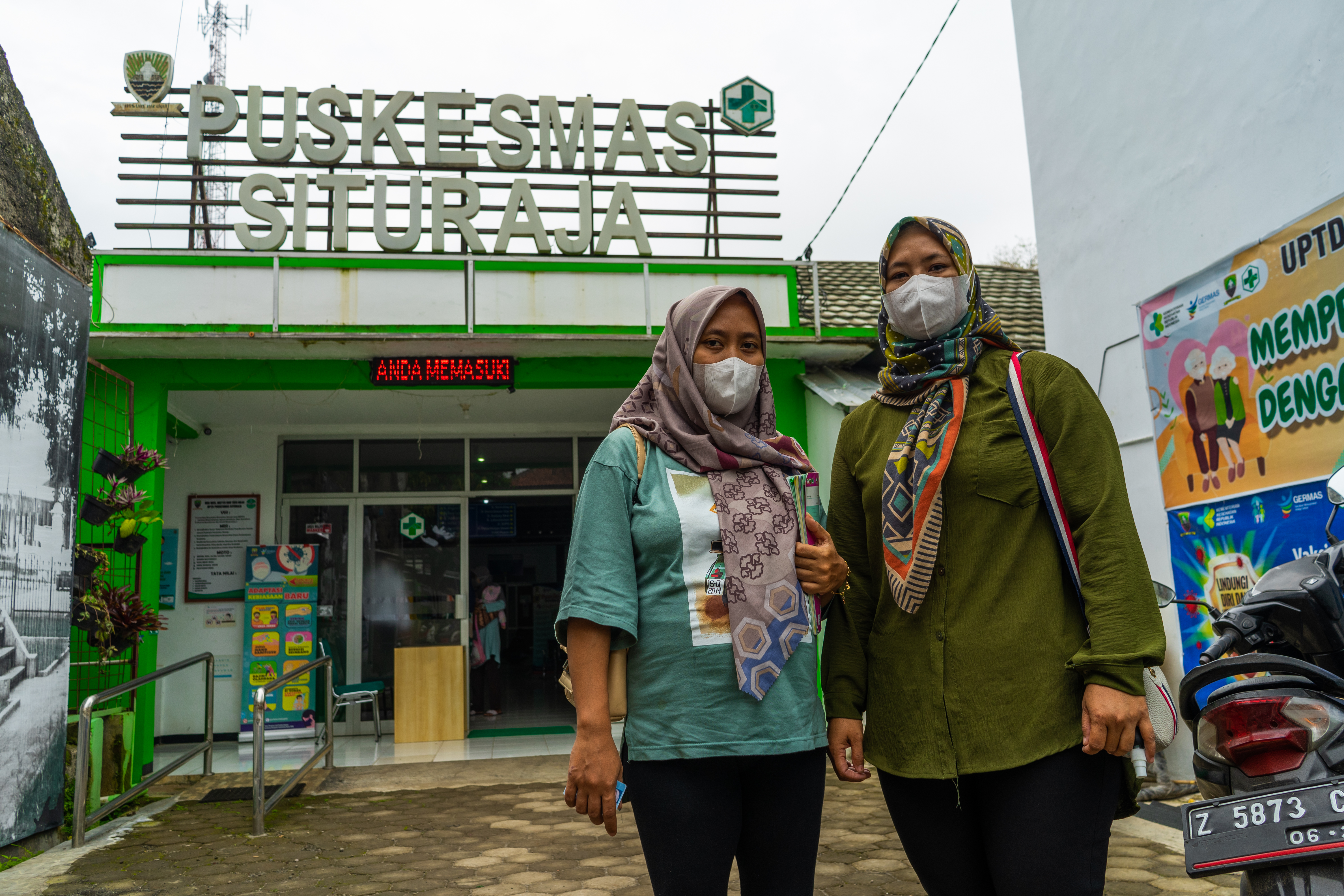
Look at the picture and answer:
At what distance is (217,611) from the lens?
8.48 metres

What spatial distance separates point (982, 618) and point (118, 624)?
18.0 ft

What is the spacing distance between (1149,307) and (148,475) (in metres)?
6.60

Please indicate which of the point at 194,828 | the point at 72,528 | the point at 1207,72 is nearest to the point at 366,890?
the point at 194,828

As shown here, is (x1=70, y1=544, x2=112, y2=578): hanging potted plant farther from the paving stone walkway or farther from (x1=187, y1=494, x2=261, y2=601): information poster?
(x1=187, y1=494, x2=261, y2=601): information poster

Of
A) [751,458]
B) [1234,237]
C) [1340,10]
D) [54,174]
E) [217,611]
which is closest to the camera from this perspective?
[751,458]

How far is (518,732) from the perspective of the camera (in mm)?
8266

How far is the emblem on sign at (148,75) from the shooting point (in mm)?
7660

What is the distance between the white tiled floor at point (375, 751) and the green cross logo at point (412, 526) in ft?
6.08

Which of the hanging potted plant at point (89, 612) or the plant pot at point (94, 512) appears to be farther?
the plant pot at point (94, 512)

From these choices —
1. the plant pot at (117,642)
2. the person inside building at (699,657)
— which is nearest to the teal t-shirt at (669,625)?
the person inside building at (699,657)

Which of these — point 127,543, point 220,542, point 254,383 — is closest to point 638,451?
point 127,543

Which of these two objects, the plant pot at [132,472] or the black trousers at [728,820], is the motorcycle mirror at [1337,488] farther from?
the plant pot at [132,472]

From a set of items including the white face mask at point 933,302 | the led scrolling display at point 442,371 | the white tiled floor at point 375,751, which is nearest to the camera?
the white face mask at point 933,302

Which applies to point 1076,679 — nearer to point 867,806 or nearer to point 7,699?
point 867,806
